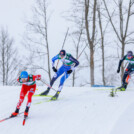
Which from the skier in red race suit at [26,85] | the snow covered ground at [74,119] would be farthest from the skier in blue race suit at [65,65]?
the skier in red race suit at [26,85]

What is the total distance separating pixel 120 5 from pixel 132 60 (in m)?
8.38

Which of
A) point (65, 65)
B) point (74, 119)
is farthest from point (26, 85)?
point (65, 65)

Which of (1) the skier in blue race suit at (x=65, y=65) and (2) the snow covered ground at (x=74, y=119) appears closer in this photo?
(2) the snow covered ground at (x=74, y=119)

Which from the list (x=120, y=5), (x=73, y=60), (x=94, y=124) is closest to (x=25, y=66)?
(x=120, y=5)

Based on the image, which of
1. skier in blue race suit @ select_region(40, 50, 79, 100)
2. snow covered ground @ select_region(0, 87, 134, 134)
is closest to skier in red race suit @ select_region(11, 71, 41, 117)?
snow covered ground @ select_region(0, 87, 134, 134)

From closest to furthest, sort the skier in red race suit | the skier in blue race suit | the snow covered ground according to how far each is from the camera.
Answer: the snow covered ground < the skier in red race suit < the skier in blue race suit

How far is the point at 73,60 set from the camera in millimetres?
7176

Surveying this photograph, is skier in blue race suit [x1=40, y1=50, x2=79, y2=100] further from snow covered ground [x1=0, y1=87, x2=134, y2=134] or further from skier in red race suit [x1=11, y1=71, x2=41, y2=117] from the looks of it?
skier in red race suit [x1=11, y1=71, x2=41, y2=117]

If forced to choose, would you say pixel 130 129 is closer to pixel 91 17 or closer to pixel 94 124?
pixel 94 124

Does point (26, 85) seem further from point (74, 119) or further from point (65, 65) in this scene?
point (65, 65)

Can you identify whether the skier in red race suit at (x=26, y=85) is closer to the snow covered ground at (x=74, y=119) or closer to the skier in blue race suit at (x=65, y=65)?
the snow covered ground at (x=74, y=119)

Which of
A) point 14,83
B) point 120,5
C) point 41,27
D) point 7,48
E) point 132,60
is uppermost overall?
point 120,5

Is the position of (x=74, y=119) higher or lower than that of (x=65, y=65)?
lower

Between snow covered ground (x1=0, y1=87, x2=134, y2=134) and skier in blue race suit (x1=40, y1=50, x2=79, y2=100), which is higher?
skier in blue race suit (x1=40, y1=50, x2=79, y2=100)
